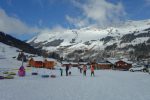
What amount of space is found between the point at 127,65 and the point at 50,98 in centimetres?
12656

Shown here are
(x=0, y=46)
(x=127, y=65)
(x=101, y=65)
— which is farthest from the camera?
(x=0, y=46)

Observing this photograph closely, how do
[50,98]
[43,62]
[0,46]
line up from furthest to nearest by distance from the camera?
1. [0,46]
2. [43,62]
3. [50,98]

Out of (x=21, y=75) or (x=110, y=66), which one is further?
(x=110, y=66)

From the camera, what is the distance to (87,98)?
17781 millimetres

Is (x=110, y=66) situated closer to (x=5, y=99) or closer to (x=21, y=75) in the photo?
(x=21, y=75)

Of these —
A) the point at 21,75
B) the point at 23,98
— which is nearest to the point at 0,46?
the point at 21,75

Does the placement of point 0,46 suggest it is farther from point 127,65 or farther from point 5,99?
point 5,99

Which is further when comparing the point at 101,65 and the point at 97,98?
the point at 101,65

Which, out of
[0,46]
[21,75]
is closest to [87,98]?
[21,75]

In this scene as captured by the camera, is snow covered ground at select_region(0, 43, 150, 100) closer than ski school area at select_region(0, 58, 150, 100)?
→ Yes

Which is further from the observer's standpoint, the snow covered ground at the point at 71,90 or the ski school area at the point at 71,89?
the ski school area at the point at 71,89

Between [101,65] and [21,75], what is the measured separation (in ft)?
373

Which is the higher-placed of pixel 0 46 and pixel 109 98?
pixel 0 46

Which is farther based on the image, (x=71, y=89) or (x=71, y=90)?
(x=71, y=89)
